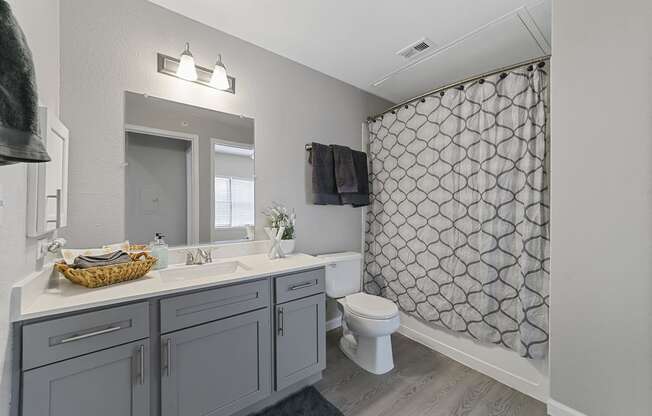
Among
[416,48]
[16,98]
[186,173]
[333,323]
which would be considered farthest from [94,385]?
[416,48]

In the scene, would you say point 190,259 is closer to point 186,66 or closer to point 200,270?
point 200,270

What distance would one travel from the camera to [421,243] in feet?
7.30

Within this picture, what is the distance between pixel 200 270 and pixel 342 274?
1.13 meters

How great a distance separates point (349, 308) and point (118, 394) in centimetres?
134

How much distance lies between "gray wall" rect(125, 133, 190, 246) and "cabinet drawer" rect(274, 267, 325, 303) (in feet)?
2.44

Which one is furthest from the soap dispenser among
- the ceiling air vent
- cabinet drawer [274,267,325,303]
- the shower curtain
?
the ceiling air vent

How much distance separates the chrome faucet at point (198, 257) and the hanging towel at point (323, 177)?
100 cm

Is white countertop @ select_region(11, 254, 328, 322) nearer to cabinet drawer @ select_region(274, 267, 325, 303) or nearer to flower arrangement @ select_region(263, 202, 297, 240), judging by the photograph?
cabinet drawer @ select_region(274, 267, 325, 303)

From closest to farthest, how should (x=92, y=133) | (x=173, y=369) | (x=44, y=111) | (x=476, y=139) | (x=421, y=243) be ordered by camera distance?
(x=44, y=111), (x=173, y=369), (x=92, y=133), (x=476, y=139), (x=421, y=243)

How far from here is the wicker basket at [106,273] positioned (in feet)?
3.69

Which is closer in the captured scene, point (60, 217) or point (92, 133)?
point (60, 217)

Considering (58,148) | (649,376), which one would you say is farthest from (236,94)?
(649,376)

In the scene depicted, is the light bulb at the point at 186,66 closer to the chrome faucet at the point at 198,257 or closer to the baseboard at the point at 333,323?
the chrome faucet at the point at 198,257

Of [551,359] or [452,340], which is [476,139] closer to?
[551,359]
